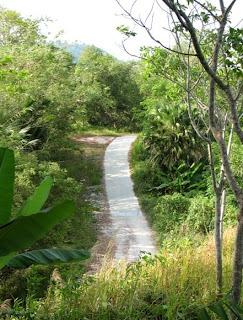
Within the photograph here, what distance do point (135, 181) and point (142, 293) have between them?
12.8 metres

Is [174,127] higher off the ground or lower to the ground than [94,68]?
lower

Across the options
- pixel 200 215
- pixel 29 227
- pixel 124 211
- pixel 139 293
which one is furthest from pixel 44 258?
pixel 124 211

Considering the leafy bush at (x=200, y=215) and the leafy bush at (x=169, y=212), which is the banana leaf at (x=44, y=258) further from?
the leafy bush at (x=169, y=212)

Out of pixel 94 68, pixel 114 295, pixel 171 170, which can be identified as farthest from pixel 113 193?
pixel 94 68

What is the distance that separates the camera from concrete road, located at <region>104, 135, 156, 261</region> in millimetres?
11258

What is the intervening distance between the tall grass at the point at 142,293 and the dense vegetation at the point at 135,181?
15 millimetres

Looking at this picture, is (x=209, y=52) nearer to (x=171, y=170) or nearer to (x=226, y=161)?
(x=226, y=161)

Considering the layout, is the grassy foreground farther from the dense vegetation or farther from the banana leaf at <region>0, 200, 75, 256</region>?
the banana leaf at <region>0, 200, 75, 256</region>

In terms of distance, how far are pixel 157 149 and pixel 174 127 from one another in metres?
1.11

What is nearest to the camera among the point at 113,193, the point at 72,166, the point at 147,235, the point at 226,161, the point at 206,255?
the point at 226,161

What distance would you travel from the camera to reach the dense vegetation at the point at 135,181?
472 centimetres

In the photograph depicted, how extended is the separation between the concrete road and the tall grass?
1.33m

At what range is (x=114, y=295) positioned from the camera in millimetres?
4949

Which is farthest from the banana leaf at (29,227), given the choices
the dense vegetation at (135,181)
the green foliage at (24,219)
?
the dense vegetation at (135,181)
